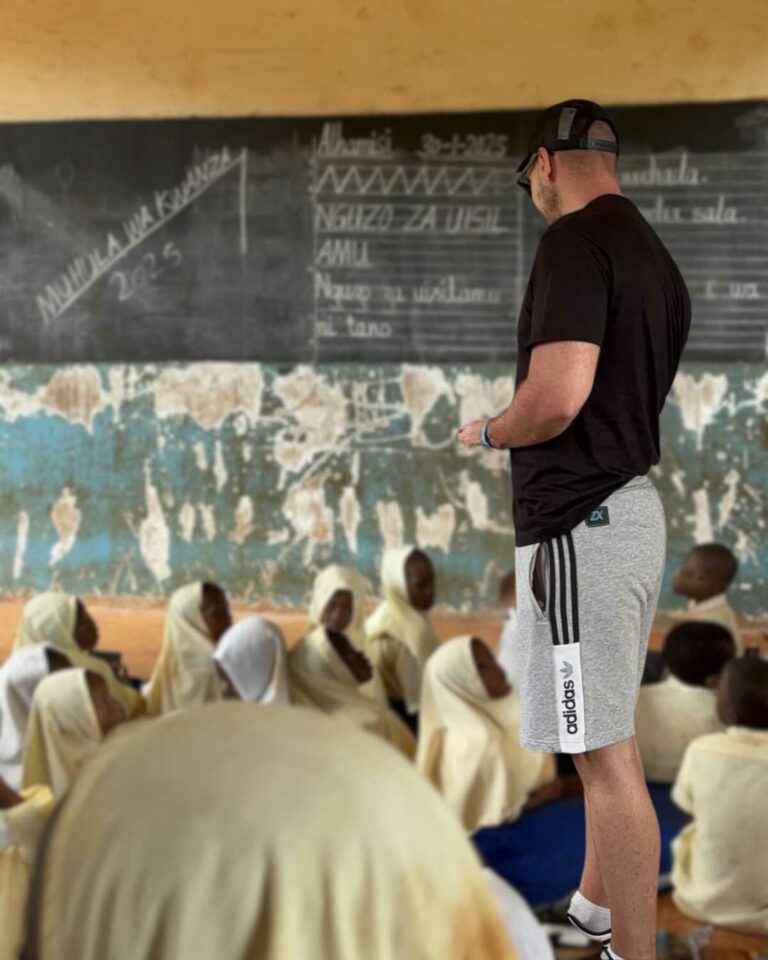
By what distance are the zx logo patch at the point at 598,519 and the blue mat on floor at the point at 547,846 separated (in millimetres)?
2226

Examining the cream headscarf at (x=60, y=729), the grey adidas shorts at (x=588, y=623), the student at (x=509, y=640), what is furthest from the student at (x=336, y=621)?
the grey adidas shorts at (x=588, y=623)

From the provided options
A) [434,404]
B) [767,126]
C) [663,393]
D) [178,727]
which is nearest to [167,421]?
[434,404]

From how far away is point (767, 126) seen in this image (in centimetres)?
544

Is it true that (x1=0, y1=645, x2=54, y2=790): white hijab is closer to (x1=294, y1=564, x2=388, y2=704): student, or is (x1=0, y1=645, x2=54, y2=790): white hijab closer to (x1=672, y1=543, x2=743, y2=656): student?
(x1=294, y1=564, x2=388, y2=704): student

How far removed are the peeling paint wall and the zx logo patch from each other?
144 inches

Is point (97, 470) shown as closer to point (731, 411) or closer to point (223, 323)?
point (223, 323)

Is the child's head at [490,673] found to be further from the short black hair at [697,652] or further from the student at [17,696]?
the student at [17,696]

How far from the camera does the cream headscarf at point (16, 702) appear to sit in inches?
178

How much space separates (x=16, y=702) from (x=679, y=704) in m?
2.24

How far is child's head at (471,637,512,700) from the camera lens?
15.2 ft

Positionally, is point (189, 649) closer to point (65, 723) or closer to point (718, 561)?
point (65, 723)

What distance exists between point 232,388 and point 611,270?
396 centimetres

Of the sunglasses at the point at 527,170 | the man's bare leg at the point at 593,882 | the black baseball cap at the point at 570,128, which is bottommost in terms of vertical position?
the man's bare leg at the point at 593,882

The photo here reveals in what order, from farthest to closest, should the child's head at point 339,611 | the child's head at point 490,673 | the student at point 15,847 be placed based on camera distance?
the child's head at point 339,611 → the child's head at point 490,673 → the student at point 15,847
